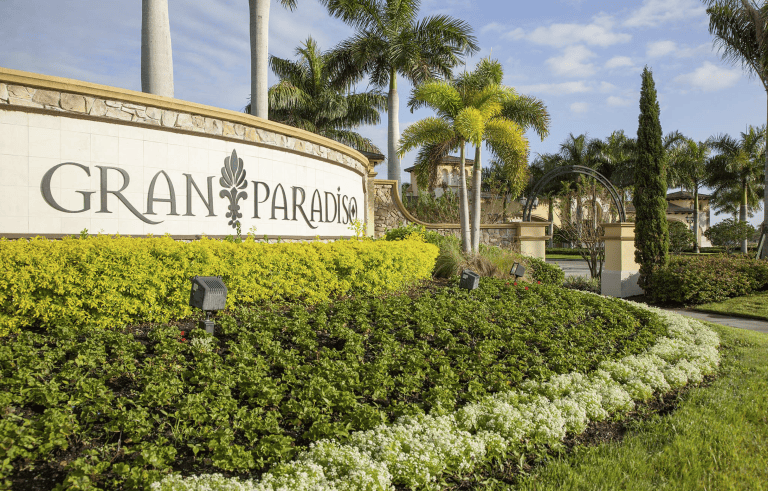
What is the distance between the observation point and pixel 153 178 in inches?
263

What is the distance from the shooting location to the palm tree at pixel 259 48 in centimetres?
1107

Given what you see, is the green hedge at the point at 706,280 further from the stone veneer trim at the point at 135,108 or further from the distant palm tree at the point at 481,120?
the stone veneer trim at the point at 135,108

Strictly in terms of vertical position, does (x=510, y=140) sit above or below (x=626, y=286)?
above

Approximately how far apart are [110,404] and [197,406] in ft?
2.20

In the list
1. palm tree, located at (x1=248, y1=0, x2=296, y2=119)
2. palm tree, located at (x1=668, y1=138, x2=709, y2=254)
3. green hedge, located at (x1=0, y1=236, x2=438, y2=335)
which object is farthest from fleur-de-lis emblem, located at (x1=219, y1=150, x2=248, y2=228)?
palm tree, located at (x1=668, y1=138, x2=709, y2=254)

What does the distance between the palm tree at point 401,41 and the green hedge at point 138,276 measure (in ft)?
42.8

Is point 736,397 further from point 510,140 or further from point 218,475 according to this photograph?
point 510,140

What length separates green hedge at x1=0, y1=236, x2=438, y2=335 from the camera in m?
4.74

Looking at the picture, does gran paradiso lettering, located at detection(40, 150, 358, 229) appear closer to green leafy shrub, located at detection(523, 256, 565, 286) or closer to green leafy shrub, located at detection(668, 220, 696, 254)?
green leafy shrub, located at detection(523, 256, 565, 286)

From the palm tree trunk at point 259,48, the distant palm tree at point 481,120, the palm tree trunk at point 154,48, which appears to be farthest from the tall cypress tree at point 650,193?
the palm tree trunk at point 154,48

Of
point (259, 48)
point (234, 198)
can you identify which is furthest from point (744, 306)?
point (259, 48)

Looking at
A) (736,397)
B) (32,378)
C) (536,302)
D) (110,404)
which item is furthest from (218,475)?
(536,302)

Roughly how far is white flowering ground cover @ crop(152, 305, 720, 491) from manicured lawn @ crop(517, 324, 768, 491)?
32 centimetres

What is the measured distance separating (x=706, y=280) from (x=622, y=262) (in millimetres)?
2646
